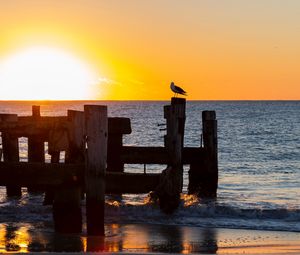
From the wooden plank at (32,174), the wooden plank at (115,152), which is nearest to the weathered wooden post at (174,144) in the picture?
the wooden plank at (115,152)

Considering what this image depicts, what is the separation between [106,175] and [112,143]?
4662 millimetres

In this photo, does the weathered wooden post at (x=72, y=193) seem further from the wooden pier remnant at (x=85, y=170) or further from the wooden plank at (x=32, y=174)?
the wooden plank at (x=32, y=174)

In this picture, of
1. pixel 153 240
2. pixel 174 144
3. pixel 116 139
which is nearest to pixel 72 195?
pixel 153 240

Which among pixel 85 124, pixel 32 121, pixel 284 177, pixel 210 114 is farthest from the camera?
pixel 284 177

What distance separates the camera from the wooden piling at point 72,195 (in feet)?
36.8

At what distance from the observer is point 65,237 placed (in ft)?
37.4

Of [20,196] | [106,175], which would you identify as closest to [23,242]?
[106,175]

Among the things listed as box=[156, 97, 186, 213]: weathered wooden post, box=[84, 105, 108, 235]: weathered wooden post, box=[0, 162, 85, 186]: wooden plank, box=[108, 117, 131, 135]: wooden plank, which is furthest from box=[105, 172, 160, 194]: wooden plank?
box=[108, 117, 131, 135]: wooden plank

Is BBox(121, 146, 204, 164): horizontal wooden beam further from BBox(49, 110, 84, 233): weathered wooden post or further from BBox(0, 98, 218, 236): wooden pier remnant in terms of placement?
BBox(49, 110, 84, 233): weathered wooden post

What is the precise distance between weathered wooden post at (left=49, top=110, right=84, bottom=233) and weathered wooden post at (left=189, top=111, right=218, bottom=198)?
17.3ft

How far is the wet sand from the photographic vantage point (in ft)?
34.9

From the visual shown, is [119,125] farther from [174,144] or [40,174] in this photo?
[40,174]

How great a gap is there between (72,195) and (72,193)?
35 mm

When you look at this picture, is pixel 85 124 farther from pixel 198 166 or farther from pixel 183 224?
pixel 198 166
